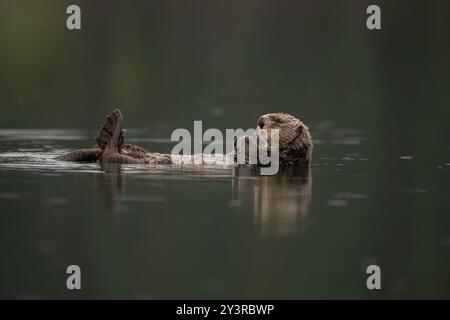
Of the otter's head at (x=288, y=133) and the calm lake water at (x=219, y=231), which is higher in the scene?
the otter's head at (x=288, y=133)

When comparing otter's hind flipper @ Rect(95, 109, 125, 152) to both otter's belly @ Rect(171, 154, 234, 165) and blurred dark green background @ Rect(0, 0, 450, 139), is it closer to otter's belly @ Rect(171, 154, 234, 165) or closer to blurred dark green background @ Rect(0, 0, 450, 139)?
otter's belly @ Rect(171, 154, 234, 165)

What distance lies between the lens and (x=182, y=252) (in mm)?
9164

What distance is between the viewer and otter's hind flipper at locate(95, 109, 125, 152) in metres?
12.2

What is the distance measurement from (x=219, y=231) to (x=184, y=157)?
3679mm

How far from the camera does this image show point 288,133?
1330 cm

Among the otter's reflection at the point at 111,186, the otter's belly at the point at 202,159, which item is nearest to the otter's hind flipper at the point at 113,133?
the otter's reflection at the point at 111,186

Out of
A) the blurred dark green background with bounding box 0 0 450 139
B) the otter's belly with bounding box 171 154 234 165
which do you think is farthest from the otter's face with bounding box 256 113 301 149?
the blurred dark green background with bounding box 0 0 450 139

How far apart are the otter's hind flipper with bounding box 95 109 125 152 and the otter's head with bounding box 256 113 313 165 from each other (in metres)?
1.94

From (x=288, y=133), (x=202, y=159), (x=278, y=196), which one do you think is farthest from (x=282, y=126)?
(x=278, y=196)

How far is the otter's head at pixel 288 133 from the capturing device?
13.3 metres

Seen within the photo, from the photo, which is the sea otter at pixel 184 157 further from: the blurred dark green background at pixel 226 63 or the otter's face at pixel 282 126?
the blurred dark green background at pixel 226 63

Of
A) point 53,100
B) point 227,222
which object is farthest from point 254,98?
point 227,222

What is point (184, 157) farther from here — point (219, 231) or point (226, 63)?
point (226, 63)
